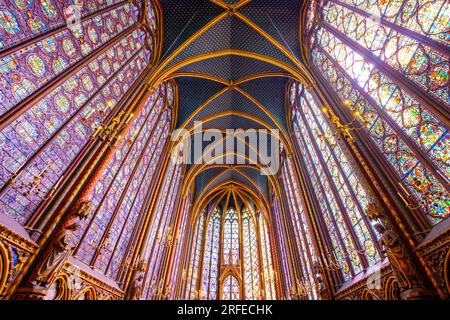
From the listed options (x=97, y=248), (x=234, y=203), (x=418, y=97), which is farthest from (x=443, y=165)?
(x=234, y=203)

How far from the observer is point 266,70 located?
50.2 ft

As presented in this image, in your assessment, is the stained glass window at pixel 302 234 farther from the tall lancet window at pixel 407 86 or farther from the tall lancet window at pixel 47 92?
the tall lancet window at pixel 47 92

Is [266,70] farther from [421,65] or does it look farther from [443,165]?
[443,165]

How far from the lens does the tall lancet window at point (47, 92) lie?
5.74 m

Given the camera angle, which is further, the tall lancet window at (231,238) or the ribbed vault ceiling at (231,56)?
the tall lancet window at (231,238)

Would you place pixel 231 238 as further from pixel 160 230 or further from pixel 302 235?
pixel 302 235

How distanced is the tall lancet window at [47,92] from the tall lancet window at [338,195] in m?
8.48

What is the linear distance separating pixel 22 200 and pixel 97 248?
147 inches

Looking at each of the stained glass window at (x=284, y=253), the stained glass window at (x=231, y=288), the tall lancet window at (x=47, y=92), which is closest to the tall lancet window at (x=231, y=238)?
the stained glass window at (x=231, y=288)

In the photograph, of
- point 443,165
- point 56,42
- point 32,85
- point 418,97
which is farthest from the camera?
point 56,42

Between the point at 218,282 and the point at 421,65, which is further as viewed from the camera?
the point at 218,282

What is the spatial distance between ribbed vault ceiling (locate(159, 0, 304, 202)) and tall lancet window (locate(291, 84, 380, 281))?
2917 millimetres

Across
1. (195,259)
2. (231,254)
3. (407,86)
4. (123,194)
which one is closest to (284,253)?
(231,254)

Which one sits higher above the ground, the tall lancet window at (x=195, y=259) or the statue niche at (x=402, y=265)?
the tall lancet window at (x=195, y=259)
